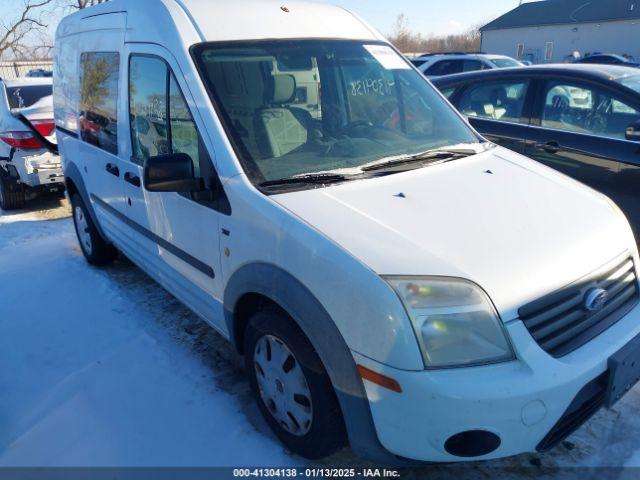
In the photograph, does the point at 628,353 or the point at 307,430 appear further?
the point at 307,430

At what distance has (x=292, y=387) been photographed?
2.24 m

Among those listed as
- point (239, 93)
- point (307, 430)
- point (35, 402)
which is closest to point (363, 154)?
point (239, 93)

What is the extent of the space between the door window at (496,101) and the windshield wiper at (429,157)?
232cm

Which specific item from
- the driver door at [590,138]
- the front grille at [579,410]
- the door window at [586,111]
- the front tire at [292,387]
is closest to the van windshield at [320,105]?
the front tire at [292,387]

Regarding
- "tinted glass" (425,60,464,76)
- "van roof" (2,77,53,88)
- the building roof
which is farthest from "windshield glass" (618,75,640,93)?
the building roof

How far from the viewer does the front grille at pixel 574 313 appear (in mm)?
1856

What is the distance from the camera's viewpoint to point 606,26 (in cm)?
3825

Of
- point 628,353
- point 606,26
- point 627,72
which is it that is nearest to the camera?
point 628,353

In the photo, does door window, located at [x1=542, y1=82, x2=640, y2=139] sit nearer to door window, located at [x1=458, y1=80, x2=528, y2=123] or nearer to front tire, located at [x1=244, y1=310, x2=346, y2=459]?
door window, located at [x1=458, y1=80, x2=528, y2=123]

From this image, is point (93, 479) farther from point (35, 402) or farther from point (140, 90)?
point (140, 90)

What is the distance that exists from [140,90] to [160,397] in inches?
71.9

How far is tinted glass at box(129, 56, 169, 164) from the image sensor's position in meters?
2.87

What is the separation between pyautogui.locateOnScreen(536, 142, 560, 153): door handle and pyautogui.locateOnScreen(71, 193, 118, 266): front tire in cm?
398

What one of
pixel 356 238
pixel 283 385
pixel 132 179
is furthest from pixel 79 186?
pixel 356 238
